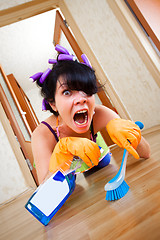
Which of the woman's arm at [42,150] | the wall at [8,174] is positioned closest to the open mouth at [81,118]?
the woman's arm at [42,150]

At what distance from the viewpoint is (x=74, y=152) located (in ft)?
2.24

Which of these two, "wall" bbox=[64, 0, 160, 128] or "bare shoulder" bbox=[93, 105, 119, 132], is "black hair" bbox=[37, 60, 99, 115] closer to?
"bare shoulder" bbox=[93, 105, 119, 132]

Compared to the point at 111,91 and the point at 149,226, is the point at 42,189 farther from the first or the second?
the point at 111,91

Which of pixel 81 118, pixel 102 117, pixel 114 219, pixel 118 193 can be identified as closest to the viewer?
pixel 114 219

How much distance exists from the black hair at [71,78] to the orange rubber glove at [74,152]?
23 centimetres

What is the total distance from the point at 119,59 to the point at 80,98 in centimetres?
103

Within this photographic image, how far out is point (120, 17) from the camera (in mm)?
1440

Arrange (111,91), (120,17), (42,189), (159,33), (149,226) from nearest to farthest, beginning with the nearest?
(149,226) → (42,189) → (159,33) → (120,17) → (111,91)

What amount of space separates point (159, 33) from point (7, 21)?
1295 mm

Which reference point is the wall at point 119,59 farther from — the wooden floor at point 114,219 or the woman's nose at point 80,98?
the wooden floor at point 114,219

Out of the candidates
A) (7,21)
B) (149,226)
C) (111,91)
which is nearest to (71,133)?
(149,226)

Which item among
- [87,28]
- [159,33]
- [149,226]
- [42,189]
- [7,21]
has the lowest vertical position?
[149,226]

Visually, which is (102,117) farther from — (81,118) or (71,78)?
(71,78)

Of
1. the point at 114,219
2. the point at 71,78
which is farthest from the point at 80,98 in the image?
the point at 114,219
